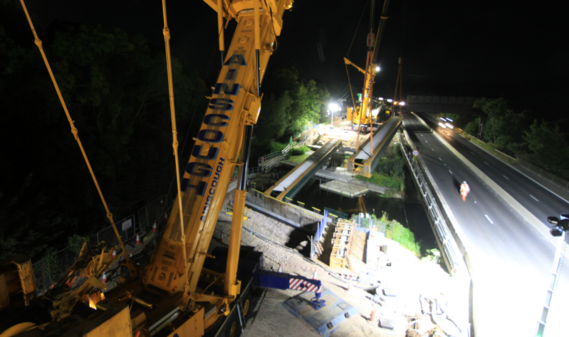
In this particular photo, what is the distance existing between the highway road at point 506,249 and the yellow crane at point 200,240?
928cm

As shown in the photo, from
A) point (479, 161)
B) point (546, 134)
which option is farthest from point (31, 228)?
point (546, 134)

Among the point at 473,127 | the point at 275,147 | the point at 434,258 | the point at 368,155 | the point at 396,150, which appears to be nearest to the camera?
the point at 434,258

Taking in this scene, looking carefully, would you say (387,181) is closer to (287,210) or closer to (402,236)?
(402,236)

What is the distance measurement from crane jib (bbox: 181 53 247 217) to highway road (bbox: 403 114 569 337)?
10060 millimetres

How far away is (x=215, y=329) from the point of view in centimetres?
554

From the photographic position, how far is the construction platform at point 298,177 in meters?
21.2

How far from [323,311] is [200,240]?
18.5ft

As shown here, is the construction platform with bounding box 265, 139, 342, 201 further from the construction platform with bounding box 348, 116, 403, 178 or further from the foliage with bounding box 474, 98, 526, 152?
the foliage with bounding box 474, 98, 526, 152

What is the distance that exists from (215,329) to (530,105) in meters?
72.6

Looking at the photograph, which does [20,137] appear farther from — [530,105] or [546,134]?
[530,105]

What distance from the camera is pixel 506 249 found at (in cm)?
1404

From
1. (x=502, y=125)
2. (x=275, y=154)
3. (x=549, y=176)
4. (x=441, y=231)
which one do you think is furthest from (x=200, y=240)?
(x=502, y=125)

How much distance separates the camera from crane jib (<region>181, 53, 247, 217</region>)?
532 cm

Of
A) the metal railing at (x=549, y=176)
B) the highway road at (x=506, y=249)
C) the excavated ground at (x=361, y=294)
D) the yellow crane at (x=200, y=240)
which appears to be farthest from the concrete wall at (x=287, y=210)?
the metal railing at (x=549, y=176)
